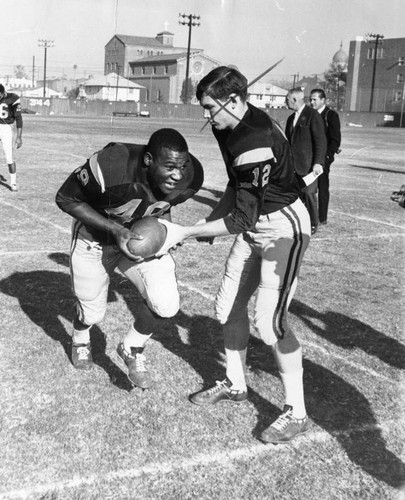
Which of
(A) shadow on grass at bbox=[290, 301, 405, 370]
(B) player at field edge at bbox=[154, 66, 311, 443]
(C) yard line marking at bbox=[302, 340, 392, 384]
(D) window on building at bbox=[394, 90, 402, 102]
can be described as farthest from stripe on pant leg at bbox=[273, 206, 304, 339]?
(D) window on building at bbox=[394, 90, 402, 102]

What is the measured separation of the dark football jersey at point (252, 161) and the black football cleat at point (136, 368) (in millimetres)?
1244

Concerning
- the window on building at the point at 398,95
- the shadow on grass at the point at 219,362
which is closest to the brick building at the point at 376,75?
the window on building at the point at 398,95

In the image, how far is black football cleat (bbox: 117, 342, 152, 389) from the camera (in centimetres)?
420

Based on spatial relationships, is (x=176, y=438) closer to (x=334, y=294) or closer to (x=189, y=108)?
(x=334, y=294)

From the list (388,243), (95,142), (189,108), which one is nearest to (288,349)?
(388,243)

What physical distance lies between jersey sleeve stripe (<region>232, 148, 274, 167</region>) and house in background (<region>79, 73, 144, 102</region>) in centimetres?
8723

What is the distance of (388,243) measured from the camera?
934cm

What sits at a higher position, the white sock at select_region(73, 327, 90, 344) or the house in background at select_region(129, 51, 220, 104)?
the house in background at select_region(129, 51, 220, 104)

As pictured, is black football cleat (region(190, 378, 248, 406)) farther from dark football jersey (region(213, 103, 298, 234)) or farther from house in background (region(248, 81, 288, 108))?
house in background (region(248, 81, 288, 108))

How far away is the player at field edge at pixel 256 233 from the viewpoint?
3471 mm

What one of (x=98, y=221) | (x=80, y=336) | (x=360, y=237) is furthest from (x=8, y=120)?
(x=98, y=221)

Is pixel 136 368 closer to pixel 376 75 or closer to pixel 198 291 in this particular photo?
pixel 198 291

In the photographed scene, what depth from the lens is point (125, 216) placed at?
4105 mm

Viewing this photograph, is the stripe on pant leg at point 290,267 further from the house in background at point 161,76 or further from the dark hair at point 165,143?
the house in background at point 161,76
